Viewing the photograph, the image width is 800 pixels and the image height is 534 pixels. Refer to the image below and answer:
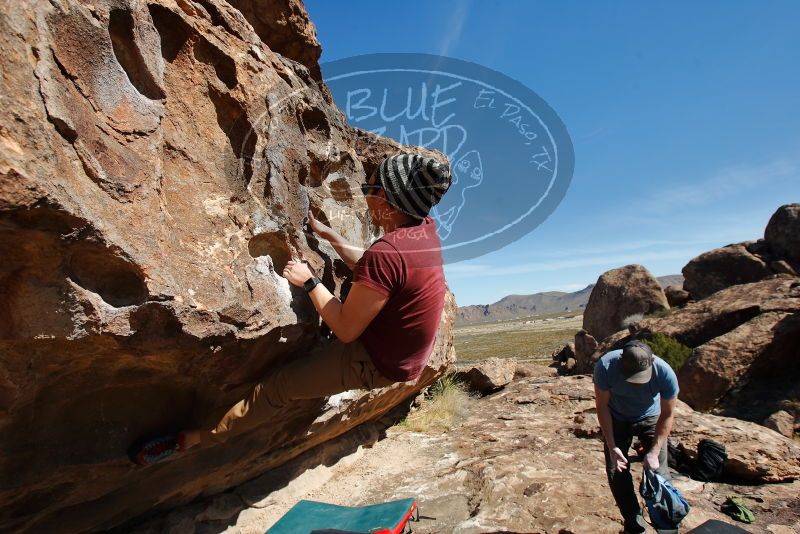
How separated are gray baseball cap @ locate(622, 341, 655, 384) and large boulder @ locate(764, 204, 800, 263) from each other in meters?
23.2

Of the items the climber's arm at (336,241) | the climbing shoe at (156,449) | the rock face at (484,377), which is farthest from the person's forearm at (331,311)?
the rock face at (484,377)

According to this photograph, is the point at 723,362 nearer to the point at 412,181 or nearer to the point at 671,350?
the point at 671,350

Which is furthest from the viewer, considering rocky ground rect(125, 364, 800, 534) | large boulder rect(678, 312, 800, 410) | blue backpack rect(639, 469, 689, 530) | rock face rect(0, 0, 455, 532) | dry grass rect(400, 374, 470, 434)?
large boulder rect(678, 312, 800, 410)

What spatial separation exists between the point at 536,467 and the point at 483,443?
43.3 inches

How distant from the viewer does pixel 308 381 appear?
3.30 meters

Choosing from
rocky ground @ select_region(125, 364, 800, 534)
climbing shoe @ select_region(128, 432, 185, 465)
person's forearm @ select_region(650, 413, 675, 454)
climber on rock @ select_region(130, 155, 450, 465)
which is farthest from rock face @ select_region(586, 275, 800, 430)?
climbing shoe @ select_region(128, 432, 185, 465)

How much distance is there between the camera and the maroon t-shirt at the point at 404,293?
2.81 meters

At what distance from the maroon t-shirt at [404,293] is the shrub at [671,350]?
1105cm

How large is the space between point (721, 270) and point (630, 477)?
74.1ft

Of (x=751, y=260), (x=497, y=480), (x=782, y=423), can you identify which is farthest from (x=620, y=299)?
(x=497, y=480)

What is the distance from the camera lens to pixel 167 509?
4.14 metres

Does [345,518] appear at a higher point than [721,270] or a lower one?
lower

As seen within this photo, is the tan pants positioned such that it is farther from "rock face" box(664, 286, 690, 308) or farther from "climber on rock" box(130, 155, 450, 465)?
"rock face" box(664, 286, 690, 308)

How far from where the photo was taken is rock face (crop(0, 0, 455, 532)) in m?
2.19
